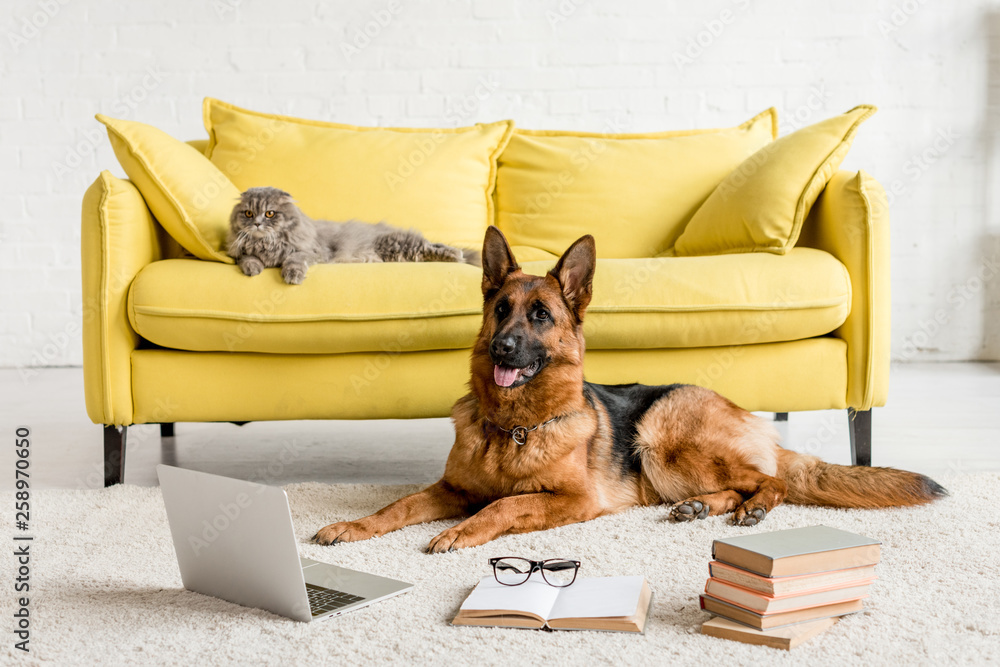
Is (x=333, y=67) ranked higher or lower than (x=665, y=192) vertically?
higher

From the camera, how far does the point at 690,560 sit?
1.95m

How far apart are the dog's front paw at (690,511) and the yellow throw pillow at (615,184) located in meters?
1.48

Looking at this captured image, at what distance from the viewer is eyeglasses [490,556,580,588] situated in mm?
1680

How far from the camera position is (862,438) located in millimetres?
2779

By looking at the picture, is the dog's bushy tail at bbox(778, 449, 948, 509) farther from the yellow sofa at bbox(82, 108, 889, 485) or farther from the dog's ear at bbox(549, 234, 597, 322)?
the dog's ear at bbox(549, 234, 597, 322)

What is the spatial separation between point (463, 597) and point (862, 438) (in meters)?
1.71

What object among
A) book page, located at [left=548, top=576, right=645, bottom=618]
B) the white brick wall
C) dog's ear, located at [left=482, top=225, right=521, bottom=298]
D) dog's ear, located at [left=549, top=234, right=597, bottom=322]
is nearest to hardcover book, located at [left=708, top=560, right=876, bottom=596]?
book page, located at [left=548, top=576, right=645, bottom=618]

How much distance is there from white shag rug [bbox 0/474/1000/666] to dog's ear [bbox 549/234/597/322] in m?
0.63

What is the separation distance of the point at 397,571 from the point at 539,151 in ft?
7.74

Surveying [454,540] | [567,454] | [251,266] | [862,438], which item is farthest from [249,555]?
[862,438]

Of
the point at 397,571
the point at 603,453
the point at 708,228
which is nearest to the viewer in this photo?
the point at 397,571

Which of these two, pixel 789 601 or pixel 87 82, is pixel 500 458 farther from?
pixel 87 82

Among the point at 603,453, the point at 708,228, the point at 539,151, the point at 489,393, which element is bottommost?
the point at 603,453

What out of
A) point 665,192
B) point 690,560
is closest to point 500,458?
point 690,560
